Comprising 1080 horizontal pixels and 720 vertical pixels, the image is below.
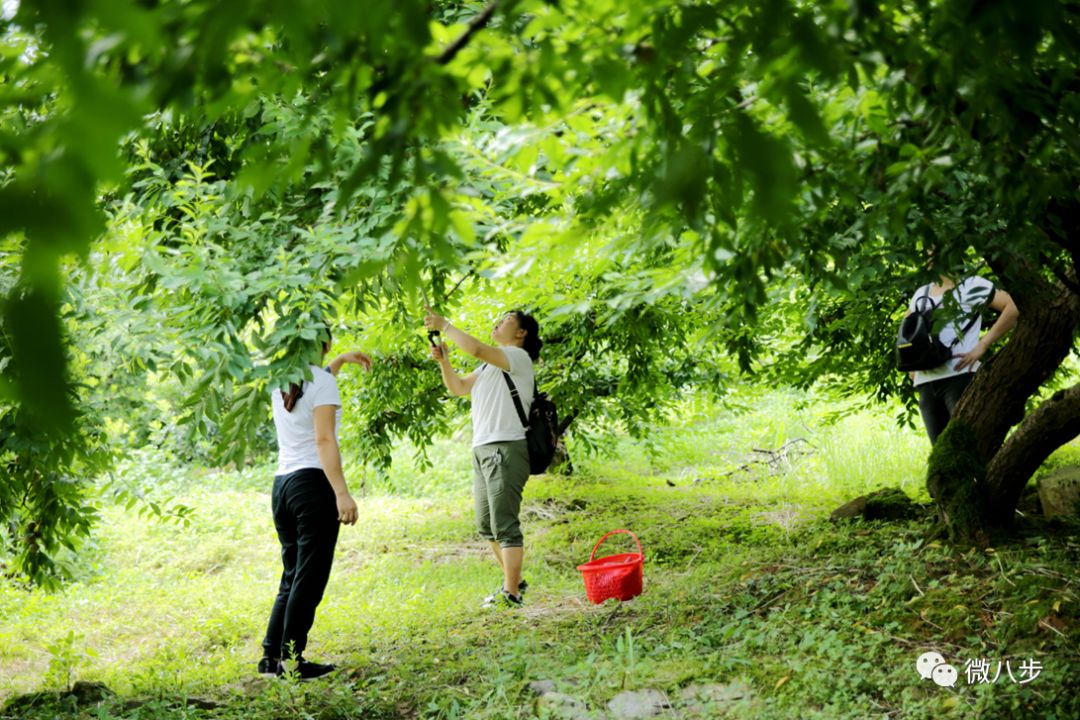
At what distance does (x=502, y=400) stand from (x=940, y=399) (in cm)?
249

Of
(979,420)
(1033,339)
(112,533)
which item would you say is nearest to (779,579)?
(979,420)

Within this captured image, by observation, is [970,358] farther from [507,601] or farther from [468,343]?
[507,601]

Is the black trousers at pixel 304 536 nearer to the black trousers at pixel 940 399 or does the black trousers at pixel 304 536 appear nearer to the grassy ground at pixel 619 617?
the grassy ground at pixel 619 617

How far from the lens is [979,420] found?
190 inches

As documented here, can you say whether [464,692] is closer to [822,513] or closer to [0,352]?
[0,352]

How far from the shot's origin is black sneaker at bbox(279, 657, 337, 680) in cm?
420

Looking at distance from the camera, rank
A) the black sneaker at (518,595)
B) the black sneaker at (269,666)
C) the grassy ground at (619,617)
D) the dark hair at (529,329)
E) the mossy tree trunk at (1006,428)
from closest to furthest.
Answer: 1. the grassy ground at (619,617)
2. the black sneaker at (269,666)
3. the mossy tree trunk at (1006,428)
4. the dark hair at (529,329)
5. the black sneaker at (518,595)

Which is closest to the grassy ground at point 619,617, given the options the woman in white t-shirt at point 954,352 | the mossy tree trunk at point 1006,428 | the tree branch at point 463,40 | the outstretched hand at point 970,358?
the mossy tree trunk at point 1006,428

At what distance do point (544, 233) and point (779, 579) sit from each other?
3.10 meters

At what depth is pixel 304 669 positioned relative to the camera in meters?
4.34

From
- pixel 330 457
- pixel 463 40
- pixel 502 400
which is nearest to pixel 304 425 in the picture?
pixel 330 457

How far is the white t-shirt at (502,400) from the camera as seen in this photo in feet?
17.1

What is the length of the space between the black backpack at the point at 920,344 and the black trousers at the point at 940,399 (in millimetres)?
205

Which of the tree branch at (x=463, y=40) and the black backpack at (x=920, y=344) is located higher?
the tree branch at (x=463, y=40)
